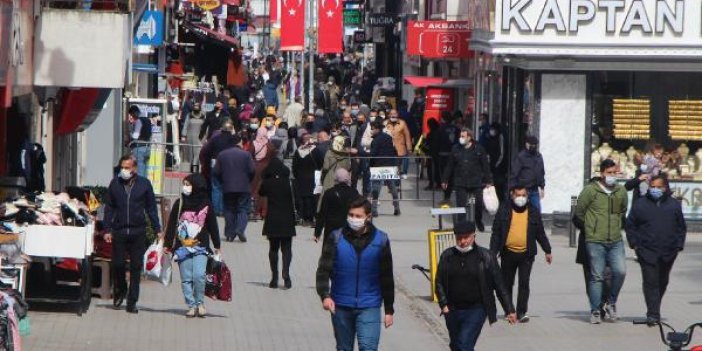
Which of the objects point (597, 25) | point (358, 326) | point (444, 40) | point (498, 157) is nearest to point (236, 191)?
point (498, 157)

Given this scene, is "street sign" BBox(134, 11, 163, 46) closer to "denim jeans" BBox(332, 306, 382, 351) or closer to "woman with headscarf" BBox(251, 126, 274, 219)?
"woman with headscarf" BBox(251, 126, 274, 219)

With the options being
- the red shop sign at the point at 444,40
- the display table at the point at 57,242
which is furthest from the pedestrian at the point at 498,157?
the display table at the point at 57,242

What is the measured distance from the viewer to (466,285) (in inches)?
488

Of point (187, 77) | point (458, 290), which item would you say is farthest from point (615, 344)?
point (187, 77)

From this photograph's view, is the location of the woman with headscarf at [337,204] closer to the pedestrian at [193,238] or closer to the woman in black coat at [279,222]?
the woman in black coat at [279,222]

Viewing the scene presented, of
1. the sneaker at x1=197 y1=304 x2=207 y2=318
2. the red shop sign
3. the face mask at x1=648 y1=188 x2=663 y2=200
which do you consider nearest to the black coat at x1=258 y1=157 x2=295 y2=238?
the sneaker at x1=197 y1=304 x2=207 y2=318

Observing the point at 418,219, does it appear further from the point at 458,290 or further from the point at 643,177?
the point at 458,290

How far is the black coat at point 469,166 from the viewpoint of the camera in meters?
25.5

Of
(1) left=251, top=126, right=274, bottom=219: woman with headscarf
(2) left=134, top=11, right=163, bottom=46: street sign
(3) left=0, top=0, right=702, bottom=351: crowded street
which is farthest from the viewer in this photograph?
(2) left=134, top=11, right=163, bottom=46: street sign

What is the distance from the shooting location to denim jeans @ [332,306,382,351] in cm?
1178

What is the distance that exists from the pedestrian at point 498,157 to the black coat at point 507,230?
40.7 feet

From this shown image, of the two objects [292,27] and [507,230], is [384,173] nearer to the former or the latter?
[507,230]

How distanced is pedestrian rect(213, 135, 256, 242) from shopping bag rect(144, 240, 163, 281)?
764cm

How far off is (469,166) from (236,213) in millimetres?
3778
